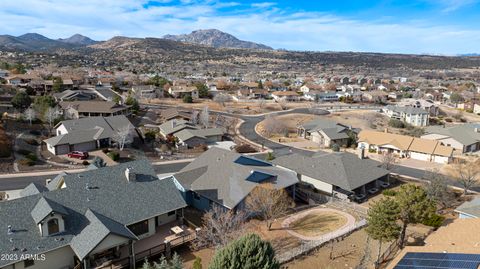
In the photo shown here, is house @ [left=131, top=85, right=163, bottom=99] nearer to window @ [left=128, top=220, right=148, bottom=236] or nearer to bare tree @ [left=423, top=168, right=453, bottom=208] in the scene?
window @ [left=128, top=220, right=148, bottom=236]

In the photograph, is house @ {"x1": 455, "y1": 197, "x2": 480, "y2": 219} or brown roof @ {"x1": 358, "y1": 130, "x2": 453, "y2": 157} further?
brown roof @ {"x1": 358, "y1": 130, "x2": 453, "y2": 157}

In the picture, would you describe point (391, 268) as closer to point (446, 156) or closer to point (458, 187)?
point (458, 187)

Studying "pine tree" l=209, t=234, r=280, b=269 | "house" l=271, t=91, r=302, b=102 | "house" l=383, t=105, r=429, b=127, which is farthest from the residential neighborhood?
"house" l=271, t=91, r=302, b=102

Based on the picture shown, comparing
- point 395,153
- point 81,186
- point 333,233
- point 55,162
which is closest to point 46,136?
point 55,162

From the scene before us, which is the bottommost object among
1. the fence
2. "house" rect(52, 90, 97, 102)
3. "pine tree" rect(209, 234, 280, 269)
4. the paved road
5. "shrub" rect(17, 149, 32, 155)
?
the paved road

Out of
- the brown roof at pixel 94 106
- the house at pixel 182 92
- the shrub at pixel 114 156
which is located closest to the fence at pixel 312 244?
the shrub at pixel 114 156

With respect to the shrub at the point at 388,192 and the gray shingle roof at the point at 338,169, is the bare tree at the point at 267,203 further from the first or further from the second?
the shrub at the point at 388,192
